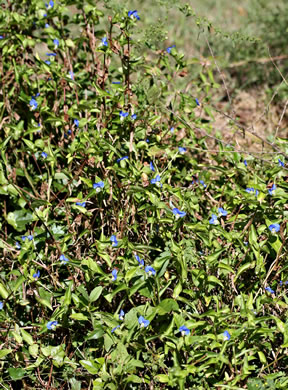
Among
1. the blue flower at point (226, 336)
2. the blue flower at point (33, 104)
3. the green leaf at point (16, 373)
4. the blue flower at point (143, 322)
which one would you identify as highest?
the blue flower at point (33, 104)

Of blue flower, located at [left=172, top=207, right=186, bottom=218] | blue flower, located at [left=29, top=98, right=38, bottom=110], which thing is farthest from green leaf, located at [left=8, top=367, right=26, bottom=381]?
blue flower, located at [left=29, top=98, right=38, bottom=110]

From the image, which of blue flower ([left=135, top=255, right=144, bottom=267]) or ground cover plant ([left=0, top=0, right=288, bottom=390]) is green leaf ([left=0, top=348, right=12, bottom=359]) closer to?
ground cover plant ([left=0, top=0, right=288, bottom=390])

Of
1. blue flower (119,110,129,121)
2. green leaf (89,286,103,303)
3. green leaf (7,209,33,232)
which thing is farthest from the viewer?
green leaf (7,209,33,232)

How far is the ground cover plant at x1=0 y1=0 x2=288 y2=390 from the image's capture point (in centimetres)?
216

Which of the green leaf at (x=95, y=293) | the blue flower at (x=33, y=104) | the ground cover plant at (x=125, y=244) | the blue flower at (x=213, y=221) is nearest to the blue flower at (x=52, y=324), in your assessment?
the ground cover plant at (x=125, y=244)

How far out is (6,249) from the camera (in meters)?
2.63

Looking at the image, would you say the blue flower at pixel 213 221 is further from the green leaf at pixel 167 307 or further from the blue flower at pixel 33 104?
the blue flower at pixel 33 104

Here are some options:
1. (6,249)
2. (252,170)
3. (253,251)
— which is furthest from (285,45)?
(6,249)

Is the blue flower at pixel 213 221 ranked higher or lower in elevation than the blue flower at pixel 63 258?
higher

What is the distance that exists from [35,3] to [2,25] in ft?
0.94

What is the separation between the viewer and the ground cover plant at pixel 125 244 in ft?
7.09

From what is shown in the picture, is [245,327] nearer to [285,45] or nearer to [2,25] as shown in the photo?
[2,25]

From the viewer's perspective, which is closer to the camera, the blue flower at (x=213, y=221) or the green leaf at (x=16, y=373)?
the green leaf at (x=16, y=373)

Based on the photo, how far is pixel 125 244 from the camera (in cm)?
228
